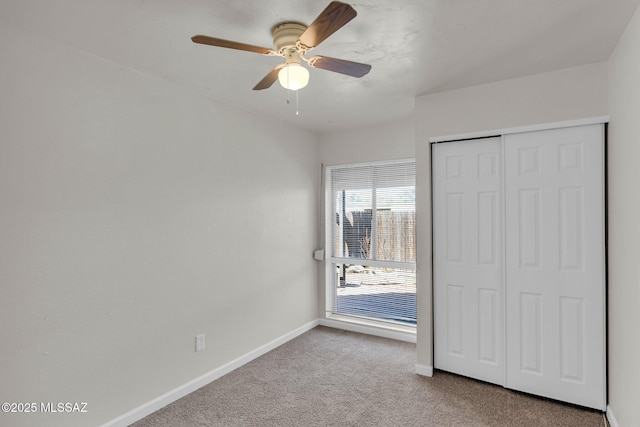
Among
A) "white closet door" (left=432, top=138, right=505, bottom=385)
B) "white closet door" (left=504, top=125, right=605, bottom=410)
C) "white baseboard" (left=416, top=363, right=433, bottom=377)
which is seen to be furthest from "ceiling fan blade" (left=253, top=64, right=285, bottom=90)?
"white baseboard" (left=416, top=363, right=433, bottom=377)

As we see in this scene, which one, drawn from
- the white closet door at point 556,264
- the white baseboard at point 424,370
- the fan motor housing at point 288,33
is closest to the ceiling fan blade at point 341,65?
the fan motor housing at point 288,33

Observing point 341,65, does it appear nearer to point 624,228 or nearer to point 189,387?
point 624,228

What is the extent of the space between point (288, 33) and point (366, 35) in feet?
1.56

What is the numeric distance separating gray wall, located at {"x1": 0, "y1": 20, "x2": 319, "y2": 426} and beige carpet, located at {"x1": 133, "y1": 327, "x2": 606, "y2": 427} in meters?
0.30

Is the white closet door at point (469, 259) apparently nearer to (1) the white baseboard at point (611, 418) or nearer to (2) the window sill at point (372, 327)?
(1) the white baseboard at point (611, 418)

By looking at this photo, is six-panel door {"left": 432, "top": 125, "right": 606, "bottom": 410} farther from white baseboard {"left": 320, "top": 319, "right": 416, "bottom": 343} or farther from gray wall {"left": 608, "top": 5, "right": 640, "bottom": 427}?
white baseboard {"left": 320, "top": 319, "right": 416, "bottom": 343}

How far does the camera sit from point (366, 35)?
202 centimetres

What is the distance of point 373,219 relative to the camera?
168 inches

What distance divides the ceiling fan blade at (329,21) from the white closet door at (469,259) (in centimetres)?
179

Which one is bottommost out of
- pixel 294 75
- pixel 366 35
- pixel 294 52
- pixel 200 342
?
pixel 200 342

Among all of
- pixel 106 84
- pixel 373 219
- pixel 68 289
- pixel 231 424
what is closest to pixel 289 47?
pixel 106 84

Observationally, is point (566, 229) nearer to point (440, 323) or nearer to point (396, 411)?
point (440, 323)

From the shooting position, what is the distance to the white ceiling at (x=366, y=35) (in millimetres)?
1733

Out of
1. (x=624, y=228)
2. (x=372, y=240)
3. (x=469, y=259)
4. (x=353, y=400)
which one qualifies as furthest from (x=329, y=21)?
(x=372, y=240)
